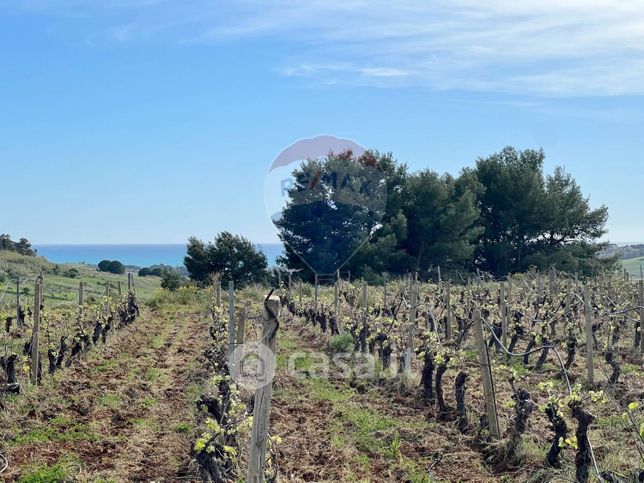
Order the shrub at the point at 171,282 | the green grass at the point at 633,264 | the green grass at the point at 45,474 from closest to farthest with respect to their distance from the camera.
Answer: the green grass at the point at 45,474, the shrub at the point at 171,282, the green grass at the point at 633,264

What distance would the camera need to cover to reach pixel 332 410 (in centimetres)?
757

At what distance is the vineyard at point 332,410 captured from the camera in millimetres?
5207

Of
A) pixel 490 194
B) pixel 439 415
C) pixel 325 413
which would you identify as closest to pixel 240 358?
pixel 325 413

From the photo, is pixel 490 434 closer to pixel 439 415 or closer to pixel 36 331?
pixel 439 415

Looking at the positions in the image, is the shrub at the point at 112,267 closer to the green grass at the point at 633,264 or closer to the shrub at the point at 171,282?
the shrub at the point at 171,282

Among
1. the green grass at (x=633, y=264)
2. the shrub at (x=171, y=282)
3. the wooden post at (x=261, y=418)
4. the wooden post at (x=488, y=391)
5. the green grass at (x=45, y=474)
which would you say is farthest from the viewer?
the green grass at (x=633, y=264)

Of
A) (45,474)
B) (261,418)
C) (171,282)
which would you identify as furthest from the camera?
(171,282)

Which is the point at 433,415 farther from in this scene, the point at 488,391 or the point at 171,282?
the point at 171,282

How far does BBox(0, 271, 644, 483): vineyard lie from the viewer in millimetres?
5207

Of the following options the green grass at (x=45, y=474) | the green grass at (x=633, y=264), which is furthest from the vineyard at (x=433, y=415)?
the green grass at (x=633, y=264)

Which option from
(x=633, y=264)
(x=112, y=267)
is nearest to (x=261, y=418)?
(x=112, y=267)

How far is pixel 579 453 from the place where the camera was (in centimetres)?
488

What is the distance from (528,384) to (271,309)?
6.62m

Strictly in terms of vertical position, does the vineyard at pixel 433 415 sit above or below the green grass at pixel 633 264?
below
